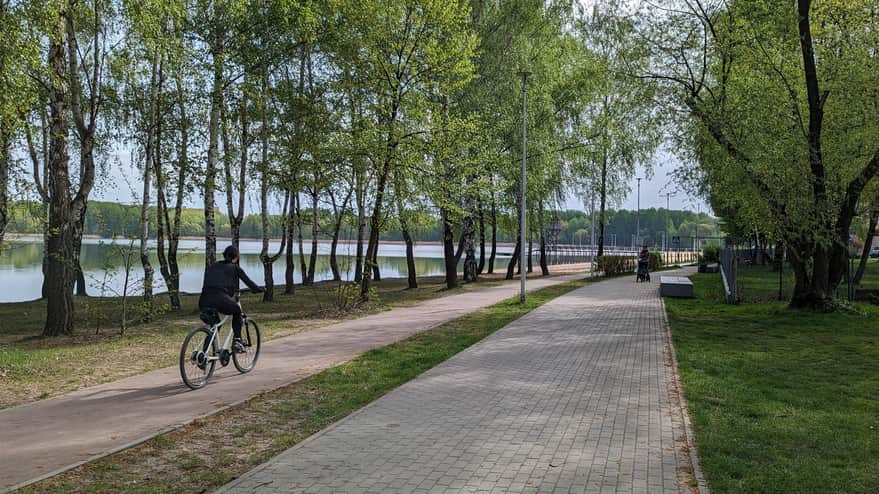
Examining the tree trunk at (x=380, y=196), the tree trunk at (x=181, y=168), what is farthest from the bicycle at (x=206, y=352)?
the tree trunk at (x=380, y=196)

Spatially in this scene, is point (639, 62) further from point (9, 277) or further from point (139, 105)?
point (9, 277)

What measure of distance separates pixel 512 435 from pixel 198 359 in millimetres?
4065

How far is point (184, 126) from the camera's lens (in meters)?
18.7

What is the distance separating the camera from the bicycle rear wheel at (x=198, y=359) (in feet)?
26.1

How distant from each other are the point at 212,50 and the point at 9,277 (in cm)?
3023

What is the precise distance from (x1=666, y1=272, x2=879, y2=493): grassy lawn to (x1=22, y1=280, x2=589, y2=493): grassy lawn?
350 centimetres

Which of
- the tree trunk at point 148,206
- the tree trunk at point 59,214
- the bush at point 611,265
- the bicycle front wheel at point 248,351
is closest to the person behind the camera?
the bicycle front wheel at point 248,351

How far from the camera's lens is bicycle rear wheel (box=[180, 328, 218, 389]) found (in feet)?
26.1

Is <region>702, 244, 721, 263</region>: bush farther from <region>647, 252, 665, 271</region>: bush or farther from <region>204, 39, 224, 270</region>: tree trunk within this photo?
<region>204, 39, 224, 270</region>: tree trunk

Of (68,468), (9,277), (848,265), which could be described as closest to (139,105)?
(68,468)

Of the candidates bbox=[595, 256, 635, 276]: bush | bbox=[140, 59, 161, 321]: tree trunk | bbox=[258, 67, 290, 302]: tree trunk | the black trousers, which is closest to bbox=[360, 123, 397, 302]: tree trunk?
bbox=[258, 67, 290, 302]: tree trunk

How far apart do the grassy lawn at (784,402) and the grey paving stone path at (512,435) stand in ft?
1.16

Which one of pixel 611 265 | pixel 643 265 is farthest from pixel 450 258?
pixel 611 265

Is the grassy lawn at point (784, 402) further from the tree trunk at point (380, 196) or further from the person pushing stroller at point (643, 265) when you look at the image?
the person pushing stroller at point (643, 265)
